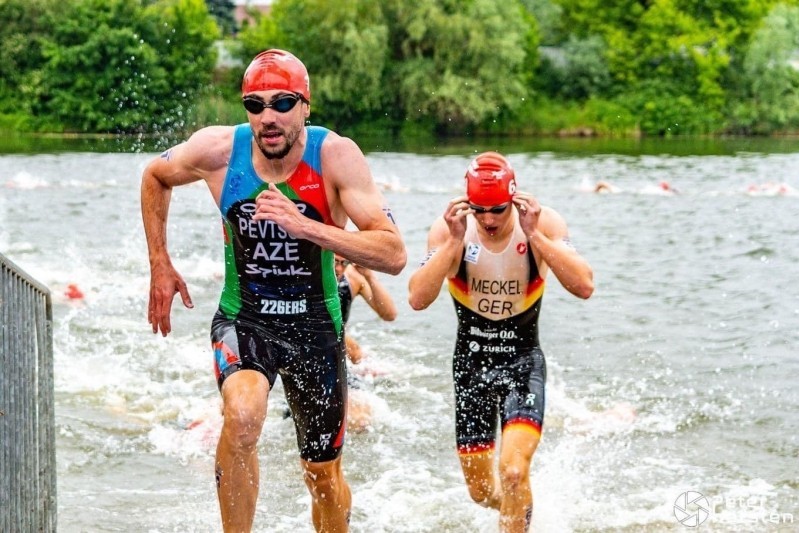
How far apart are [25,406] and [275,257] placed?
1.24 meters

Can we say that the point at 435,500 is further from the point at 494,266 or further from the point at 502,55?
the point at 502,55

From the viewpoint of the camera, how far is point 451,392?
11.2 metres

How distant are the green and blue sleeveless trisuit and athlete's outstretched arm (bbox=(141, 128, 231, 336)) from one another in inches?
6.4

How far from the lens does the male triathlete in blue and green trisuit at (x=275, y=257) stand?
5184 millimetres

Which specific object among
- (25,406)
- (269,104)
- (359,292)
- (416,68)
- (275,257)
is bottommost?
(359,292)

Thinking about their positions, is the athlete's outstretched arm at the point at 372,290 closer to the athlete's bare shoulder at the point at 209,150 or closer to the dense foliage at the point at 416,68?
the athlete's bare shoulder at the point at 209,150

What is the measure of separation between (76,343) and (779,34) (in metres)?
52.0

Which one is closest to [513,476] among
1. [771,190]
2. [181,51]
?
[771,190]

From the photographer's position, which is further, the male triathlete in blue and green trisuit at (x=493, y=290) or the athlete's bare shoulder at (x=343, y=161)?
the male triathlete in blue and green trisuit at (x=493, y=290)

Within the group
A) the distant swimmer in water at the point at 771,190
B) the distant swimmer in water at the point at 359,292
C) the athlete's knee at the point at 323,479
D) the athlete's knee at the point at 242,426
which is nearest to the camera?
the athlete's knee at the point at 242,426

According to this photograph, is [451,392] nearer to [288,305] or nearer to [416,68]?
[288,305]

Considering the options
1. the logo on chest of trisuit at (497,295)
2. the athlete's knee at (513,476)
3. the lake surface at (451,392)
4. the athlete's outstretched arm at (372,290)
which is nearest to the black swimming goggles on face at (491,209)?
the logo on chest of trisuit at (497,295)

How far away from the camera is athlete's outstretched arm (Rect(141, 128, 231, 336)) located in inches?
216

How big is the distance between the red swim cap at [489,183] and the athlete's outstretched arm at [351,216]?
39.5 inches
